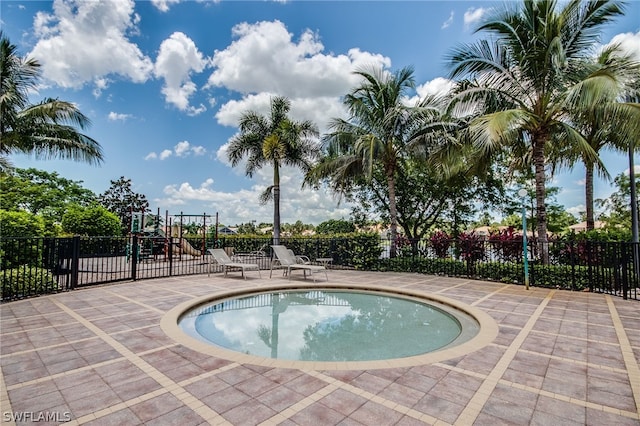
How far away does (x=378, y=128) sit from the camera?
12.1 m

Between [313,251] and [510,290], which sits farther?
[313,251]

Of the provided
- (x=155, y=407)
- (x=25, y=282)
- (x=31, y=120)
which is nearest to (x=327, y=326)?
(x=155, y=407)

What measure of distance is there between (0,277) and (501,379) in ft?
27.7

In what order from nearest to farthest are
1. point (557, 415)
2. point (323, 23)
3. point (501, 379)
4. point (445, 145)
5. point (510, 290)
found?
point (557, 415)
point (501, 379)
point (510, 290)
point (445, 145)
point (323, 23)

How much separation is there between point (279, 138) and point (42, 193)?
21.7m

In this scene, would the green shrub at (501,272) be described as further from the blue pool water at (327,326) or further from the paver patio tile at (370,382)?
the paver patio tile at (370,382)

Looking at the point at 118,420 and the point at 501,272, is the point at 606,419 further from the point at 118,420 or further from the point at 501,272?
the point at 501,272

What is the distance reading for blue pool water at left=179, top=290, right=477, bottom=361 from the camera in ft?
14.1

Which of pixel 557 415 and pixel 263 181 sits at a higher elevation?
pixel 263 181

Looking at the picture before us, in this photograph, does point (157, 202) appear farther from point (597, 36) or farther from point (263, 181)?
point (597, 36)

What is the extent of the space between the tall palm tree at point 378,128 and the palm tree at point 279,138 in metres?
2.63

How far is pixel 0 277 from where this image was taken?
6.03 meters

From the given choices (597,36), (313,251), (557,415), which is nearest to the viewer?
(557,415)

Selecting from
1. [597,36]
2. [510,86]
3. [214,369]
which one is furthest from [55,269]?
[597,36]
